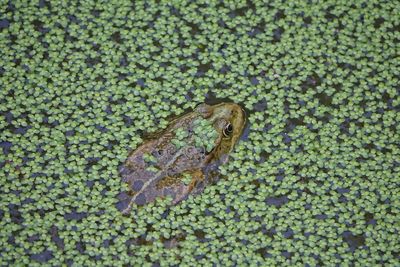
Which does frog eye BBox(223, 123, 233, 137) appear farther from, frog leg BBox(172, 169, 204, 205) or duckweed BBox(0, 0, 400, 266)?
frog leg BBox(172, 169, 204, 205)

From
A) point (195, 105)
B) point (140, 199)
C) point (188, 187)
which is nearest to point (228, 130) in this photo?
point (195, 105)

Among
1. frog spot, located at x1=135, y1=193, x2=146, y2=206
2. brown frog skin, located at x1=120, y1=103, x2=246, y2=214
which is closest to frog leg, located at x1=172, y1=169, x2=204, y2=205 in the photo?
brown frog skin, located at x1=120, y1=103, x2=246, y2=214

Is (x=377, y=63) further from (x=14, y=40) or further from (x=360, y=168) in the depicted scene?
(x=14, y=40)

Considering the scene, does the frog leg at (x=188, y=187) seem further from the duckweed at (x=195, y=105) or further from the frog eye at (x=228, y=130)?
the frog eye at (x=228, y=130)

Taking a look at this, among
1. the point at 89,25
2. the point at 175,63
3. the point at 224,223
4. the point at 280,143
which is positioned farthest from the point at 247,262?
the point at 89,25

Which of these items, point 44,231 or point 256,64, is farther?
point 256,64

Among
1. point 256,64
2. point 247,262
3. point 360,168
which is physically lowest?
point 247,262

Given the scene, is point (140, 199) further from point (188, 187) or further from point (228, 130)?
point (228, 130)
